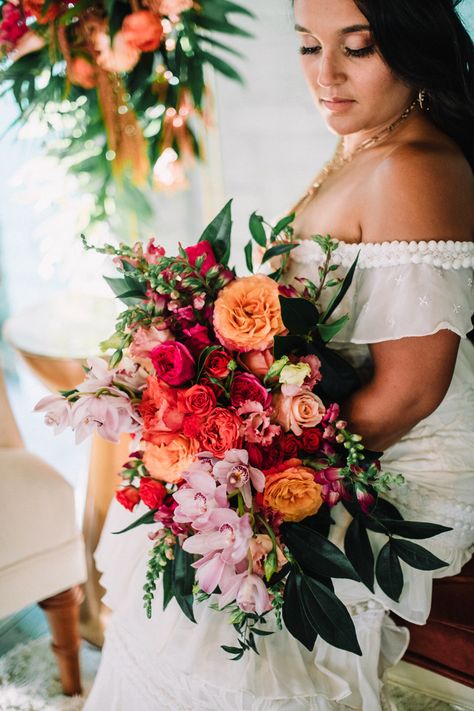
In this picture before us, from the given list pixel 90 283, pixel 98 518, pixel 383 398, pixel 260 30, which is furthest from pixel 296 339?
pixel 90 283

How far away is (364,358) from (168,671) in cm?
66

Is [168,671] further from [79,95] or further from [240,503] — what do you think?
[79,95]

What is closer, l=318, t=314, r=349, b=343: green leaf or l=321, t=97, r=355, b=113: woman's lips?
l=318, t=314, r=349, b=343: green leaf

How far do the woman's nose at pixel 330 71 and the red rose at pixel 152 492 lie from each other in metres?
0.74

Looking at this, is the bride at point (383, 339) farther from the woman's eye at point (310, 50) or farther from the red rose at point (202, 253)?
the red rose at point (202, 253)

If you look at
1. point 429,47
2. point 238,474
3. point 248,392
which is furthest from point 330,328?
point 429,47

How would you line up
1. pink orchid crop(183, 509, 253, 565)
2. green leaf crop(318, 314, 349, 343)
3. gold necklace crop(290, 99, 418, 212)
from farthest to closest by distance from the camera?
1. gold necklace crop(290, 99, 418, 212)
2. green leaf crop(318, 314, 349, 343)
3. pink orchid crop(183, 509, 253, 565)

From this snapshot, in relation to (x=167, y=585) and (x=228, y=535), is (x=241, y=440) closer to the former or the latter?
(x=228, y=535)

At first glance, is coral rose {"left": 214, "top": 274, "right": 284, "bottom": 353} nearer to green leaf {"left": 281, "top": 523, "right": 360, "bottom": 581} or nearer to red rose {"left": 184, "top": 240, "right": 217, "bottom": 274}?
red rose {"left": 184, "top": 240, "right": 217, "bottom": 274}

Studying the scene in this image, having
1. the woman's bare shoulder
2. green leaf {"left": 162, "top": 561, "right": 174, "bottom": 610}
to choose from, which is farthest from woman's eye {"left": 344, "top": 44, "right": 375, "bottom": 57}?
green leaf {"left": 162, "top": 561, "right": 174, "bottom": 610}

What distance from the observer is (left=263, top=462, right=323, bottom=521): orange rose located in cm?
102

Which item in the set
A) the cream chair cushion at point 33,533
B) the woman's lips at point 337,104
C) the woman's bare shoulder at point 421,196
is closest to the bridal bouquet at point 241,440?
the woman's bare shoulder at point 421,196

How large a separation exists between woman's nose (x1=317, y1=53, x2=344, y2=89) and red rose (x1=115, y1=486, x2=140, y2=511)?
778 mm

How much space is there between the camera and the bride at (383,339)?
3.65 ft
